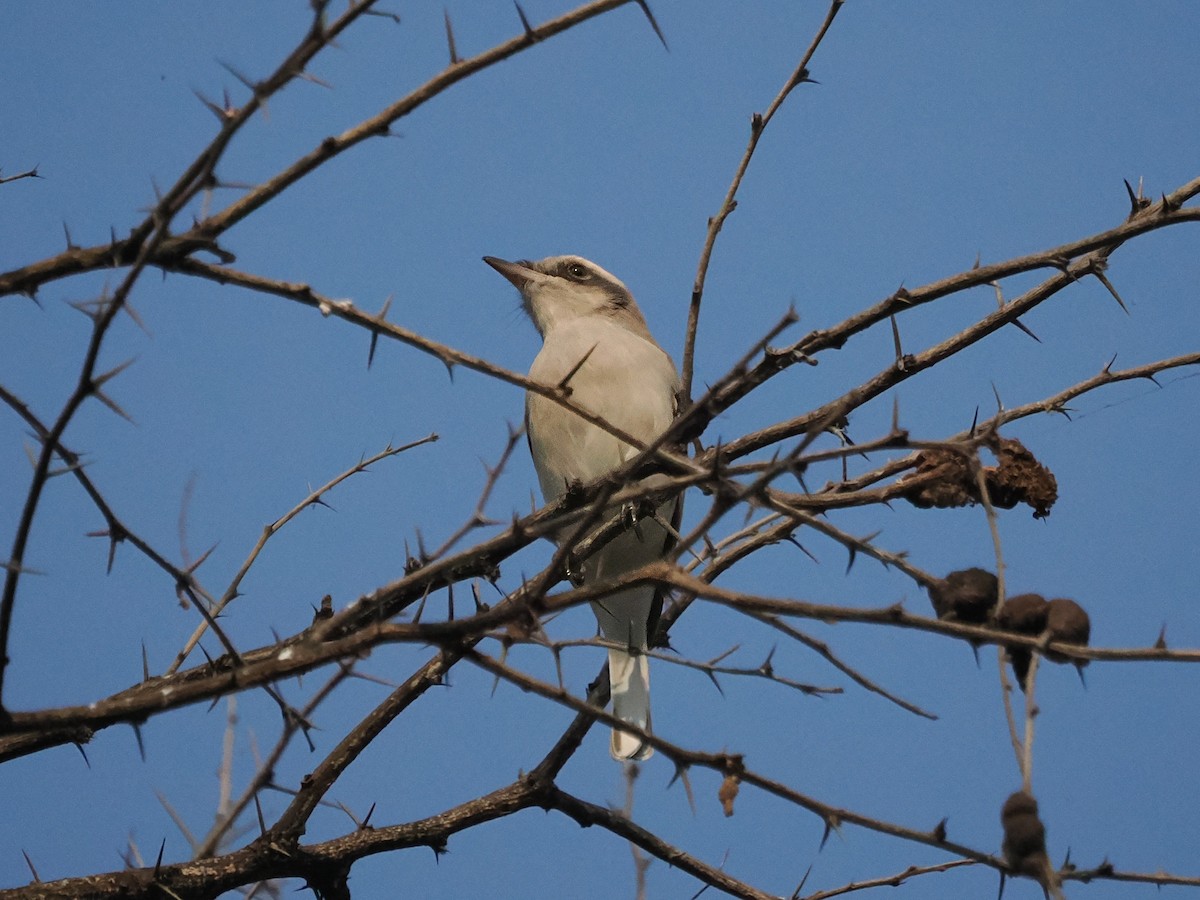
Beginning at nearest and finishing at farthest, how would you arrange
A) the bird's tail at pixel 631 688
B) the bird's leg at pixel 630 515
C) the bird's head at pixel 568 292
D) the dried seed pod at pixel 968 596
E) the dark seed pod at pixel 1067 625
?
the dark seed pod at pixel 1067 625 → the dried seed pod at pixel 968 596 → the bird's leg at pixel 630 515 → the bird's tail at pixel 631 688 → the bird's head at pixel 568 292

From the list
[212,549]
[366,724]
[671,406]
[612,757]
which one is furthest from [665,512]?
[212,549]

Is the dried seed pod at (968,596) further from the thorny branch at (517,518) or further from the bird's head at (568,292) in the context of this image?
the bird's head at (568,292)

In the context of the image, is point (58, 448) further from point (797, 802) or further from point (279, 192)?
point (797, 802)

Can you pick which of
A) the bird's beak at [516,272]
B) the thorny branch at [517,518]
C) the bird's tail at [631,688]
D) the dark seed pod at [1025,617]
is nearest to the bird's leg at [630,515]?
the thorny branch at [517,518]

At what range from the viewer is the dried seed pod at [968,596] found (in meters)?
2.66


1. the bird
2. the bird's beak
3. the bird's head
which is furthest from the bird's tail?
the bird's beak

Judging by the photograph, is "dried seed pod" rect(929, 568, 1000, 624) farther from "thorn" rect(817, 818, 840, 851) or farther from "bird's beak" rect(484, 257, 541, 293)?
"bird's beak" rect(484, 257, 541, 293)

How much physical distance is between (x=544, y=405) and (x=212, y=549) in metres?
4.21

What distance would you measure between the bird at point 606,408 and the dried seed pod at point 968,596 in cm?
420

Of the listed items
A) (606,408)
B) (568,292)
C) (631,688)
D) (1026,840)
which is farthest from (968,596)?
(568,292)

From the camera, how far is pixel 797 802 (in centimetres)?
294

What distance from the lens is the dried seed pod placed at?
2656 millimetres

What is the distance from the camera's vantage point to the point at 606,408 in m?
7.39

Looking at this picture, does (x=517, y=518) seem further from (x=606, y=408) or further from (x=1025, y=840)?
(x=606, y=408)
